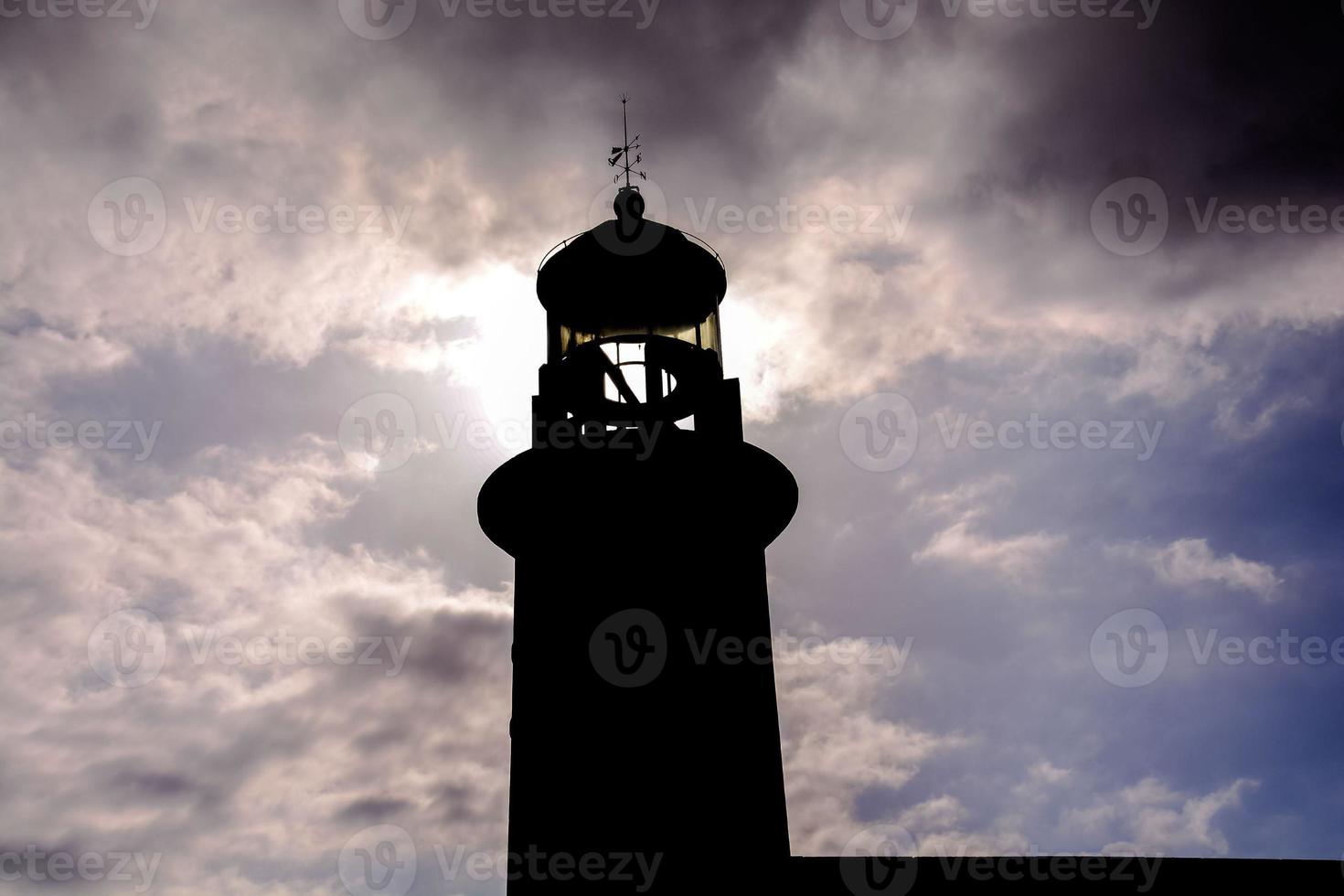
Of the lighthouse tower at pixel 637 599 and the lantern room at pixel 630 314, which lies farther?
the lantern room at pixel 630 314

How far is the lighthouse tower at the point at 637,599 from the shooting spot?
1561 cm

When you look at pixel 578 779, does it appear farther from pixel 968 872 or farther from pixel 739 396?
pixel 739 396

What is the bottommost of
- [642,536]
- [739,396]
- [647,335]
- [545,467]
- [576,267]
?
[642,536]

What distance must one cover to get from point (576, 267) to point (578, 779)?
33.3 feet

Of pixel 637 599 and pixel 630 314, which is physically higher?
pixel 630 314

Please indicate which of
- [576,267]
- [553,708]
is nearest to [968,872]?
[553,708]

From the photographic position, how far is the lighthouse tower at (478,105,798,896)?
51.2ft

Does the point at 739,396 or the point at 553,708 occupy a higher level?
the point at 739,396

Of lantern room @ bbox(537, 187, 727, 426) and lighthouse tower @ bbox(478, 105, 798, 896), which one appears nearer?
lighthouse tower @ bbox(478, 105, 798, 896)

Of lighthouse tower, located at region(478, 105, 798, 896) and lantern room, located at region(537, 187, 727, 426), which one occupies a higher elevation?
lantern room, located at region(537, 187, 727, 426)

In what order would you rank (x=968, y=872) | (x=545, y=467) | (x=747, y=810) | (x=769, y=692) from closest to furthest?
(x=968, y=872), (x=747, y=810), (x=769, y=692), (x=545, y=467)

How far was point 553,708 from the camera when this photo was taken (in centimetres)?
1652

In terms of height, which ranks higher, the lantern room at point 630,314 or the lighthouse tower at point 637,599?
the lantern room at point 630,314

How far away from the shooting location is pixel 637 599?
17.2 meters
